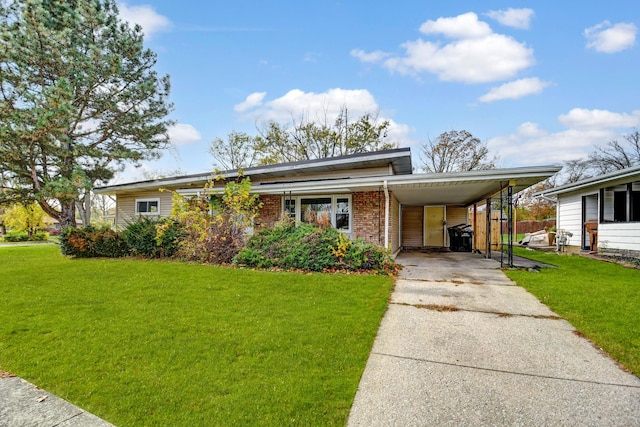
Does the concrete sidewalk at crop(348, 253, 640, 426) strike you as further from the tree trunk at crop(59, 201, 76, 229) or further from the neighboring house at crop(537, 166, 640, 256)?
the tree trunk at crop(59, 201, 76, 229)

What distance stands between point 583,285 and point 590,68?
10982 mm

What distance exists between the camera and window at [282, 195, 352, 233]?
10.8 metres

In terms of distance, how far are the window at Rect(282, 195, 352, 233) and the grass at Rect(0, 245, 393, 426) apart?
14.6 ft

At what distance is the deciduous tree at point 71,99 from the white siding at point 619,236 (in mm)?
19444

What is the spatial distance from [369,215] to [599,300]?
6.20 metres

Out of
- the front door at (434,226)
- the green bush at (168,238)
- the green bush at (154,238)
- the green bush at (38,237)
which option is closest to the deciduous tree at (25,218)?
the green bush at (38,237)

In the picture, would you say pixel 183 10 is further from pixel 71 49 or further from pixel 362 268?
pixel 362 268

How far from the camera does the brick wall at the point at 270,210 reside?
11.8 m

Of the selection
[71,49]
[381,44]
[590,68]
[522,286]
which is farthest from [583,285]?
[71,49]

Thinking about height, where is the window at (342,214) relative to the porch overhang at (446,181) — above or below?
below

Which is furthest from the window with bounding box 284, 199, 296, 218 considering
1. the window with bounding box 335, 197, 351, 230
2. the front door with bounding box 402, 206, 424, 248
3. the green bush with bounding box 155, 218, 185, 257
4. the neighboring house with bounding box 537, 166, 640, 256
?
the neighboring house with bounding box 537, 166, 640, 256

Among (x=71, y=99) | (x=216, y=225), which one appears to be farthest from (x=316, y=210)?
(x=71, y=99)

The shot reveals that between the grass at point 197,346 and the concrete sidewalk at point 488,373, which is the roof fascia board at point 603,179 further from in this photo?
the grass at point 197,346

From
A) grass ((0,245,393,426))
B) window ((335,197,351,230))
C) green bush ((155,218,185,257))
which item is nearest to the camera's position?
grass ((0,245,393,426))
